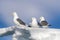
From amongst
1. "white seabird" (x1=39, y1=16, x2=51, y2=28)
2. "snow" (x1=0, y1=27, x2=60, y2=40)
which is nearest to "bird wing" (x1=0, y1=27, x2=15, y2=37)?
"snow" (x1=0, y1=27, x2=60, y2=40)

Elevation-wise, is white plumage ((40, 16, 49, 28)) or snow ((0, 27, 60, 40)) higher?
white plumage ((40, 16, 49, 28))

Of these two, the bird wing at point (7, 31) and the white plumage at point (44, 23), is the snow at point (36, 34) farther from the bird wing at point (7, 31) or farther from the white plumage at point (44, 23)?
the white plumage at point (44, 23)

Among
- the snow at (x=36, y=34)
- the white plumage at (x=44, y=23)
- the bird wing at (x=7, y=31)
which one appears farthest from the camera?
the white plumage at (x=44, y=23)

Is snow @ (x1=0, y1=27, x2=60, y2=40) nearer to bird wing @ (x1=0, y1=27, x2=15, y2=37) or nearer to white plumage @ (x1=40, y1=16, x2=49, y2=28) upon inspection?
bird wing @ (x1=0, y1=27, x2=15, y2=37)

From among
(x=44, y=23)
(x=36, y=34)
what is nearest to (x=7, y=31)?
(x=36, y=34)

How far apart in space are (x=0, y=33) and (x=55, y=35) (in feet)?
4.70

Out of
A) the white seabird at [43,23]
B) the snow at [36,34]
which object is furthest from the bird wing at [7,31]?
the white seabird at [43,23]

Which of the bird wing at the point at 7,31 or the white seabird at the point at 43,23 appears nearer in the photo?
the bird wing at the point at 7,31

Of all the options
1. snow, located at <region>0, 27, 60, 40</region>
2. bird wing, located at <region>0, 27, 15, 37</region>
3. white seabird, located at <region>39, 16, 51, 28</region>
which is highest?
white seabird, located at <region>39, 16, 51, 28</region>

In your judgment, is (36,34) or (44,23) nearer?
(36,34)

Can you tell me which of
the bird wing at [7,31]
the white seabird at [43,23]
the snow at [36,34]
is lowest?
the snow at [36,34]

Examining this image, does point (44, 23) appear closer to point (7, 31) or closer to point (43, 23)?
point (43, 23)

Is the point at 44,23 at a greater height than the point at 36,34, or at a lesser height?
greater

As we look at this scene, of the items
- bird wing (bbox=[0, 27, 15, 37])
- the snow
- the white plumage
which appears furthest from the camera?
the white plumage
